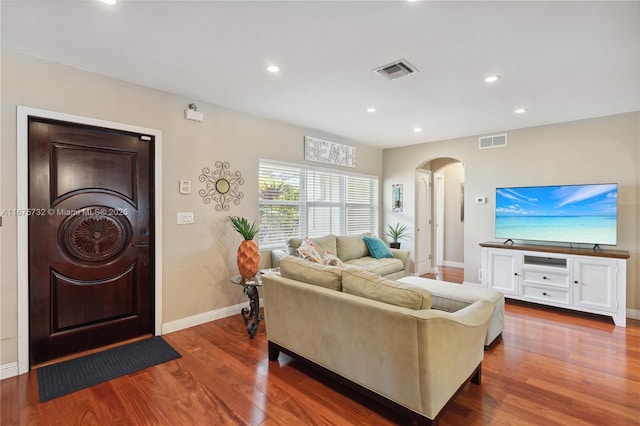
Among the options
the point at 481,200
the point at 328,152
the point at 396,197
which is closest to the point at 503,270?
the point at 481,200

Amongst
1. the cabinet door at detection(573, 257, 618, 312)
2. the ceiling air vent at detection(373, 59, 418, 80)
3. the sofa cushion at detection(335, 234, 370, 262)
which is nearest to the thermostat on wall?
the cabinet door at detection(573, 257, 618, 312)

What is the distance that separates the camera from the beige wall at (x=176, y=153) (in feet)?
7.84

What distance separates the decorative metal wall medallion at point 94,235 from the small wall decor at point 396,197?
180 inches

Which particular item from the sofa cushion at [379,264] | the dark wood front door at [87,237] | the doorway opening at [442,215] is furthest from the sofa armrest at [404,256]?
the dark wood front door at [87,237]

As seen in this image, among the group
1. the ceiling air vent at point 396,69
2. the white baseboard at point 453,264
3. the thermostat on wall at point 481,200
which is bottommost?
the white baseboard at point 453,264

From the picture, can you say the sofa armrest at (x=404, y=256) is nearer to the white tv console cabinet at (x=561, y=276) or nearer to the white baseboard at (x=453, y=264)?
the white tv console cabinet at (x=561, y=276)

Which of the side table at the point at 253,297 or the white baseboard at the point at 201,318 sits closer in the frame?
the side table at the point at 253,297

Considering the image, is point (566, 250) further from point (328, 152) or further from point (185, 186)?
point (185, 186)

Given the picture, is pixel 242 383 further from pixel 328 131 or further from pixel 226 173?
pixel 328 131

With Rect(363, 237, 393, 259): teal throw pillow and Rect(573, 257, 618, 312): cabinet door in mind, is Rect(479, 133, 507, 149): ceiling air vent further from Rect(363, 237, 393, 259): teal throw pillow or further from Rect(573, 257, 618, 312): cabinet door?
Rect(363, 237, 393, 259): teal throw pillow

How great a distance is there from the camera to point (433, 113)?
3.90 metres

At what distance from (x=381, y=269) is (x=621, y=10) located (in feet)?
11.1

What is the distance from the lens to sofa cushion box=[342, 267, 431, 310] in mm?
1839

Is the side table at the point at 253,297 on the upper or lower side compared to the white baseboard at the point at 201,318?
upper
